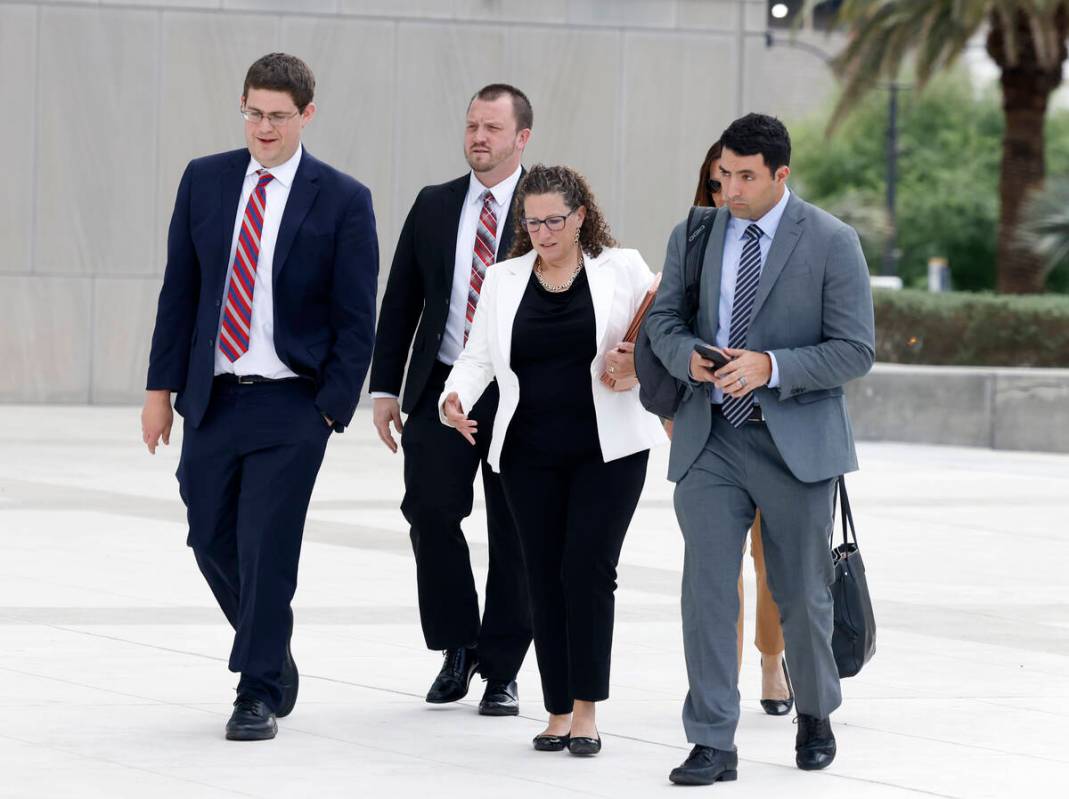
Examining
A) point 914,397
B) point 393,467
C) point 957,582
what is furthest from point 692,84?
point 957,582

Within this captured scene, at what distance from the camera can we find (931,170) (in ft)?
184

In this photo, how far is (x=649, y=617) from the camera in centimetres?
888

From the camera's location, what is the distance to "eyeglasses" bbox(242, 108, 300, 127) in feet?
20.9

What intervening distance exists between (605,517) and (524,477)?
29cm

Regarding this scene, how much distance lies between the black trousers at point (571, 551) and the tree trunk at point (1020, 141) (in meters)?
19.1

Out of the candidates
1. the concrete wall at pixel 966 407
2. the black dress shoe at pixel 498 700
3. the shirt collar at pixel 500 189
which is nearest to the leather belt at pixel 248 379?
the shirt collar at pixel 500 189

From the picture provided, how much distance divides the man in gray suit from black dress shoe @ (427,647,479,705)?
1224mm

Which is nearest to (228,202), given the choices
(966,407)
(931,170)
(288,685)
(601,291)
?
(601,291)

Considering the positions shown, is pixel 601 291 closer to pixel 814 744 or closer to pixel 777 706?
pixel 814 744

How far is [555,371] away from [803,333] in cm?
81

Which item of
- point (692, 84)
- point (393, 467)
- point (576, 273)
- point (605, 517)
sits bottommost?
point (393, 467)

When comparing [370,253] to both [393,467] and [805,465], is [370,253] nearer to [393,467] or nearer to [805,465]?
[805,465]

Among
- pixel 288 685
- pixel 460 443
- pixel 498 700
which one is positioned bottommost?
pixel 498 700

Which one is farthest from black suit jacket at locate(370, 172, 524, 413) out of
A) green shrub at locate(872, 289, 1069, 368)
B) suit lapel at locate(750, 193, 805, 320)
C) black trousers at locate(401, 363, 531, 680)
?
green shrub at locate(872, 289, 1069, 368)
